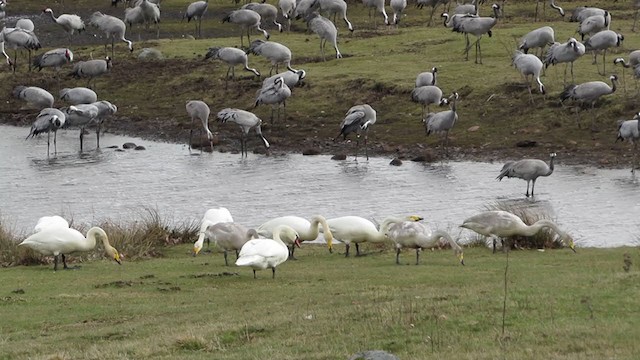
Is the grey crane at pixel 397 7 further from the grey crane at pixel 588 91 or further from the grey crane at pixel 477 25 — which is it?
the grey crane at pixel 588 91

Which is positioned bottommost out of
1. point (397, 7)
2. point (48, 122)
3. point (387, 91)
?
point (48, 122)

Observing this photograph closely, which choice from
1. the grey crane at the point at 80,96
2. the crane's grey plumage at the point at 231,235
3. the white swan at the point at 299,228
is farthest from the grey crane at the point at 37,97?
the crane's grey plumage at the point at 231,235

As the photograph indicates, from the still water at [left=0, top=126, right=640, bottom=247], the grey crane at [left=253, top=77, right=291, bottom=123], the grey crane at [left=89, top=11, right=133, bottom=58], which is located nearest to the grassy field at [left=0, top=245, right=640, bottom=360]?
the still water at [left=0, top=126, right=640, bottom=247]

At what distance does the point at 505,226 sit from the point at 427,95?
1541cm

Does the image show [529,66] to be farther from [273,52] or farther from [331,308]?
[331,308]

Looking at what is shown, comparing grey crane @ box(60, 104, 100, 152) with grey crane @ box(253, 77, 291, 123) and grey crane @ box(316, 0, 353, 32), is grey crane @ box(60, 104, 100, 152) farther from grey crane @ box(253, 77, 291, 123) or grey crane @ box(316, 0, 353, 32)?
grey crane @ box(316, 0, 353, 32)

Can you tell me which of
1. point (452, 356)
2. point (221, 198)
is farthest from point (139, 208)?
point (452, 356)

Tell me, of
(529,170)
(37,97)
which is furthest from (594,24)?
(37,97)

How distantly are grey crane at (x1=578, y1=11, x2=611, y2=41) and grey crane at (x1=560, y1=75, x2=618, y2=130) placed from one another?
23.9ft

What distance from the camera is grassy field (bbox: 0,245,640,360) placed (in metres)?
11.6

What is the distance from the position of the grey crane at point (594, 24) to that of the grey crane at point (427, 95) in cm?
798

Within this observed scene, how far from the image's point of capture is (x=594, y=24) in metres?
40.1

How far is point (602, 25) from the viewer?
4028 cm

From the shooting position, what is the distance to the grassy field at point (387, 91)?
109 ft
